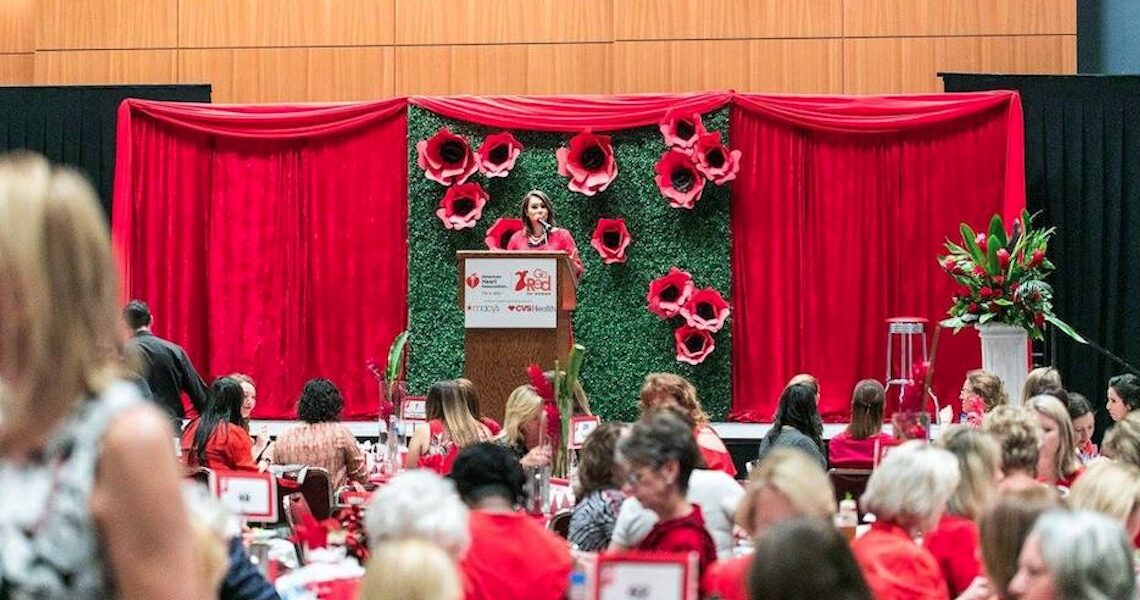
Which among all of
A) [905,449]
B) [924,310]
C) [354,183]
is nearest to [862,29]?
[924,310]

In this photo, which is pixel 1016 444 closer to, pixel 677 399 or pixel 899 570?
pixel 899 570

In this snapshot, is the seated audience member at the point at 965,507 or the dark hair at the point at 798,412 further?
the dark hair at the point at 798,412

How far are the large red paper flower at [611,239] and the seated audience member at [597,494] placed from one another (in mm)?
6065

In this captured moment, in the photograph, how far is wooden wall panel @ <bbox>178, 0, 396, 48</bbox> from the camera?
41.2 feet

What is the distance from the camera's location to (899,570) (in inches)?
140

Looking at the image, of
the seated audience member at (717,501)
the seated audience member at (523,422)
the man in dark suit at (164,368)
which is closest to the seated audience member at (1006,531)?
the seated audience member at (717,501)

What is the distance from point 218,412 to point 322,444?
1.60 ft

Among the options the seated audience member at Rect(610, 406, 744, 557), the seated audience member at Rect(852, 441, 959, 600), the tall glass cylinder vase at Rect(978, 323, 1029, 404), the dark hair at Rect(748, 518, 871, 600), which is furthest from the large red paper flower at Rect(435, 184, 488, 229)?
the dark hair at Rect(748, 518, 871, 600)

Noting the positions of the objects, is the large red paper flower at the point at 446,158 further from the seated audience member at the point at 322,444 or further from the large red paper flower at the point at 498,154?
the seated audience member at the point at 322,444

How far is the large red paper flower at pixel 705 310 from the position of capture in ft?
36.6

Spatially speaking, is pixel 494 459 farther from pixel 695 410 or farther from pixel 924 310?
pixel 924 310

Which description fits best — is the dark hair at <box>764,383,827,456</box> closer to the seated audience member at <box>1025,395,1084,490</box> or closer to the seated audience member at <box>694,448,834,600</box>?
the seated audience member at <box>1025,395,1084,490</box>

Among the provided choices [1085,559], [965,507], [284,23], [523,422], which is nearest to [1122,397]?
[523,422]

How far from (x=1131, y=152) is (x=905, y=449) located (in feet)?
26.4
